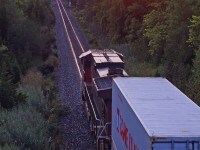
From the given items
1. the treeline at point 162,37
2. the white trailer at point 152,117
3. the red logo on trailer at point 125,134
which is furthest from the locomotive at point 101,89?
the treeline at point 162,37

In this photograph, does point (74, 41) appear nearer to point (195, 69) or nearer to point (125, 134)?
point (195, 69)

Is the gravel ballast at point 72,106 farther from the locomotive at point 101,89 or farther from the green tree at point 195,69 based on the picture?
the green tree at point 195,69

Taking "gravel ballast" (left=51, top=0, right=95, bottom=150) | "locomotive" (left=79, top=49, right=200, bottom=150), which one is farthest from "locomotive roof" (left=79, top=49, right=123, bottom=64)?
"gravel ballast" (left=51, top=0, right=95, bottom=150)

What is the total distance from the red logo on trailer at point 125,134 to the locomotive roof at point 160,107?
2.30 ft

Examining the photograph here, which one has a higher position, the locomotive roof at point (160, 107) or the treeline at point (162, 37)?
the locomotive roof at point (160, 107)

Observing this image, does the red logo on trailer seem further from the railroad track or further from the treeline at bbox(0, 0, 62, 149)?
the railroad track

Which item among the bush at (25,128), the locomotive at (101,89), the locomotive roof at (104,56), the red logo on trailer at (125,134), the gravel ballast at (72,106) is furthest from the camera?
the locomotive roof at (104,56)

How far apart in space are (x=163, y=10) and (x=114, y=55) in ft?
47.3

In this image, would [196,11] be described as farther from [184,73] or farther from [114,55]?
[114,55]

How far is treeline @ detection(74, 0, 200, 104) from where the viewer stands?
74.9ft

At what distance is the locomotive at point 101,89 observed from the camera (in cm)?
1487

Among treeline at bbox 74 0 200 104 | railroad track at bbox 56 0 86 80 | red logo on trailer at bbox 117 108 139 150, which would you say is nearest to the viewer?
red logo on trailer at bbox 117 108 139 150

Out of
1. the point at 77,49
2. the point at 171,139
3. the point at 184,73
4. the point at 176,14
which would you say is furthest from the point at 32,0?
the point at 171,139

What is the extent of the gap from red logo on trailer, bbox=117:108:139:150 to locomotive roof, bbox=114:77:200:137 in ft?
2.30
